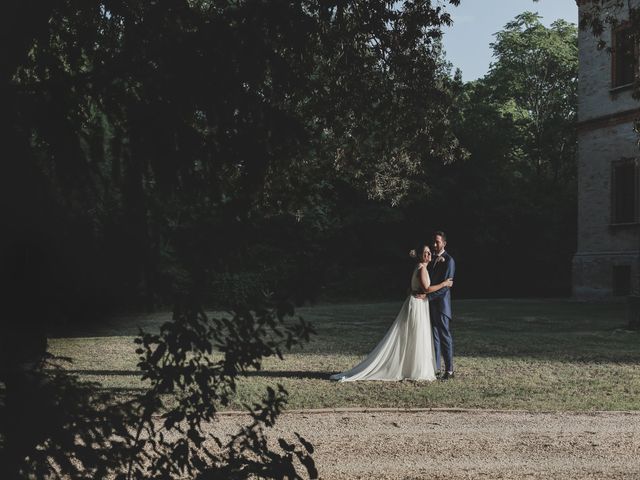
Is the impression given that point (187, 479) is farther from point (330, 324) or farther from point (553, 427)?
point (330, 324)

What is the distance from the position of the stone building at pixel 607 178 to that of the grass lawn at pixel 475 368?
27.0 ft

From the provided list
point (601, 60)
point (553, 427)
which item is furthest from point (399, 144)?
point (601, 60)

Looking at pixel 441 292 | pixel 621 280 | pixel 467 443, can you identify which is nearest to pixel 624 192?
pixel 621 280

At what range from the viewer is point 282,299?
298cm

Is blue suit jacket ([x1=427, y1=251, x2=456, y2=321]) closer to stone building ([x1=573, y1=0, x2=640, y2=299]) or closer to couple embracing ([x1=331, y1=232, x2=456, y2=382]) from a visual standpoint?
couple embracing ([x1=331, y1=232, x2=456, y2=382])

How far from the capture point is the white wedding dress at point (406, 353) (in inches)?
416

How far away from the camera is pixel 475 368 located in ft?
38.0

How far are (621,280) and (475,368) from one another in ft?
57.5

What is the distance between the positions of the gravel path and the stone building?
2031 centimetres

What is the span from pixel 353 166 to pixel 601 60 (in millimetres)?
24168

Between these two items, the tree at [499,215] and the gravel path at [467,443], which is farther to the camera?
the tree at [499,215]

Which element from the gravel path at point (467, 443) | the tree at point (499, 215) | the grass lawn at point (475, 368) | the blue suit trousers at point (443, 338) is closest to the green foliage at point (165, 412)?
the grass lawn at point (475, 368)

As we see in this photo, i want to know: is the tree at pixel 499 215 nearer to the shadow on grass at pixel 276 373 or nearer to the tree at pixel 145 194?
the shadow on grass at pixel 276 373

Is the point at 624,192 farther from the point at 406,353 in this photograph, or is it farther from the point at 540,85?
the point at 540,85
